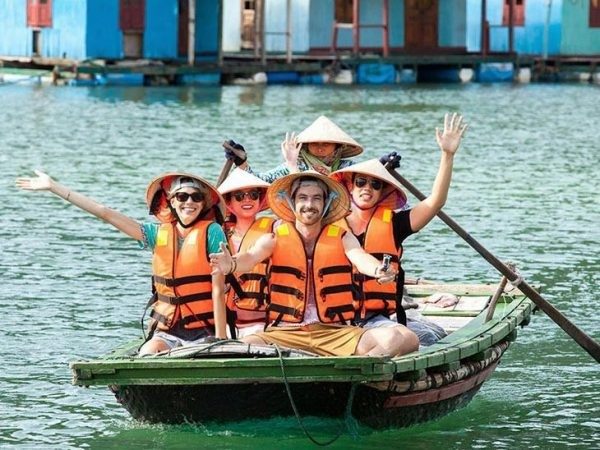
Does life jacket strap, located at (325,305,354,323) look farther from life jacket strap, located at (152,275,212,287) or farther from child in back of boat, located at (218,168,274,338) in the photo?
life jacket strap, located at (152,275,212,287)

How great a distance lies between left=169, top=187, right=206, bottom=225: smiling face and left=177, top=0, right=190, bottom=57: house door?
3867 cm

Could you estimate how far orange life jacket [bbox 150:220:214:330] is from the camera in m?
9.06

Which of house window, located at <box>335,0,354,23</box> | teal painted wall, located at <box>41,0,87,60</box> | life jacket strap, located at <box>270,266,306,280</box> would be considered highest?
house window, located at <box>335,0,354,23</box>

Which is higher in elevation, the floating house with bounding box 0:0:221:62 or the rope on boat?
the floating house with bounding box 0:0:221:62

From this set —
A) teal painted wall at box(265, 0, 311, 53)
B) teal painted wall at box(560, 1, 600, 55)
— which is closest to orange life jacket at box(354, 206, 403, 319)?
teal painted wall at box(265, 0, 311, 53)

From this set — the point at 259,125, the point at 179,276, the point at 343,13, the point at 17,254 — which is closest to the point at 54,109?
the point at 259,125

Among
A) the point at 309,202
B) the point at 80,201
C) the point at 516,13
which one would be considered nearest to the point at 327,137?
the point at 309,202

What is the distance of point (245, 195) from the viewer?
32.6ft

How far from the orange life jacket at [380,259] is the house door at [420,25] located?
43137 millimetres

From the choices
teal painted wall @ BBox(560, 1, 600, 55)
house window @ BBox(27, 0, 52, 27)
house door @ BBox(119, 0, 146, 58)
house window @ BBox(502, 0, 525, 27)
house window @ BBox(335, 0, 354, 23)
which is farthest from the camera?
teal painted wall @ BBox(560, 1, 600, 55)

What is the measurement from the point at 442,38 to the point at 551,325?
131ft

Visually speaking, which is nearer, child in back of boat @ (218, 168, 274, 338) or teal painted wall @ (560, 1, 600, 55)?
child in back of boat @ (218, 168, 274, 338)

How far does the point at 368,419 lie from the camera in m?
8.90

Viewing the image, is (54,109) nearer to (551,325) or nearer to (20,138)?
(20,138)
